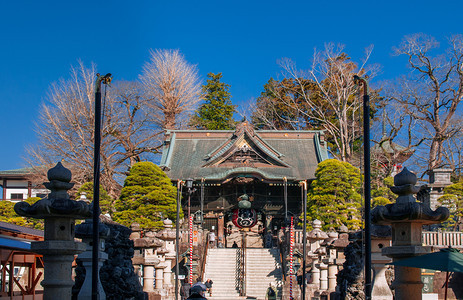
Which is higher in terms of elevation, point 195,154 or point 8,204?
point 195,154

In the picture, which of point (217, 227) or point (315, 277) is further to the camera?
point (217, 227)

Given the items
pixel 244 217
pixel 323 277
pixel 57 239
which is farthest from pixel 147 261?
pixel 244 217

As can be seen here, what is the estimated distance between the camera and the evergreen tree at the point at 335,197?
124 feet

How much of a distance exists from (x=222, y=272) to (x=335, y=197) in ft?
28.9

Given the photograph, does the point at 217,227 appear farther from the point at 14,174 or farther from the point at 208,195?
the point at 14,174

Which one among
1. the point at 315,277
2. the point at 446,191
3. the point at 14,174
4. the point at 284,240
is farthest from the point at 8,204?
the point at 446,191

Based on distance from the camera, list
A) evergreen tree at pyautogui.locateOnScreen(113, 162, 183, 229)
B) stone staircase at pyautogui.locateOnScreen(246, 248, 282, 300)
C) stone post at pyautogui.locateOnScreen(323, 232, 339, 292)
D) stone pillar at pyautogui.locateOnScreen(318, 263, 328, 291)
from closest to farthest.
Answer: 1. stone post at pyautogui.locateOnScreen(323, 232, 339, 292)
2. stone pillar at pyautogui.locateOnScreen(318, 263, 328, 291)
3. stone staircase at pyautogui.locateOnScreen(246, 248, 282, 300)
4. evergreen tree at pyautogui.locateOnScreen(113, 162, 183, 229)

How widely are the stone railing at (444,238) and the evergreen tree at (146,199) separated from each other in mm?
15276

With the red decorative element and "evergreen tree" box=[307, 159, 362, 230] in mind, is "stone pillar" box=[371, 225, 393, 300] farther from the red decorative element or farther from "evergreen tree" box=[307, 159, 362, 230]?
the red decorative element

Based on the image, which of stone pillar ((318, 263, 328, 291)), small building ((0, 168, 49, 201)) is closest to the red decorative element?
small building ((0, 168, 49, 201))

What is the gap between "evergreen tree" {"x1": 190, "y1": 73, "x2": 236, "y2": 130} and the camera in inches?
2507

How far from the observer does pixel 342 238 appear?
20953 millimetres

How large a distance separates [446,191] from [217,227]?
16537 millimetres

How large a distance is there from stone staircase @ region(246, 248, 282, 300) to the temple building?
24.5ft
